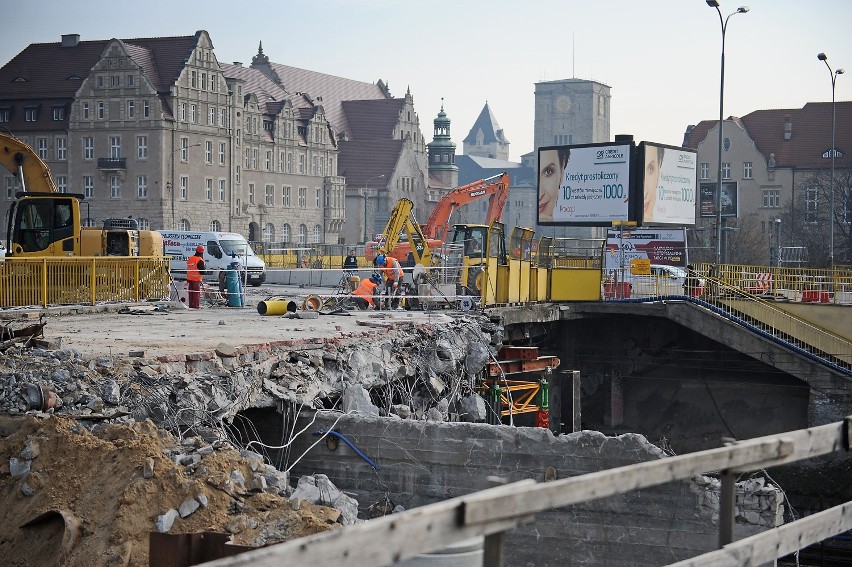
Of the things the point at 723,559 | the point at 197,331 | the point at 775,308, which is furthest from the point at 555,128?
the point at 723,559

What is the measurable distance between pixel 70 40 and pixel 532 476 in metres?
83.7

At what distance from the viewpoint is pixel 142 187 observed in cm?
8269

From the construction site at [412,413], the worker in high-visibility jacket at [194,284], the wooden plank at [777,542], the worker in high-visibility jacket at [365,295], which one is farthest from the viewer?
the worker in high-visibility jacket at [365,295]

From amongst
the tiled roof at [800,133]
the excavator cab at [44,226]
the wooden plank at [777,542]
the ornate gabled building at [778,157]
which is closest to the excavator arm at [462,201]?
the excavator cab at [44,226]

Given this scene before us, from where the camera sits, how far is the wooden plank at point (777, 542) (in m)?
4.50

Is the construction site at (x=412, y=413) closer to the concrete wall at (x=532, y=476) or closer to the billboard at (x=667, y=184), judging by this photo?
the concrete wall at (x=532, y=476)

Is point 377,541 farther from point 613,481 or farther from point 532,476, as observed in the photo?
point 532,476

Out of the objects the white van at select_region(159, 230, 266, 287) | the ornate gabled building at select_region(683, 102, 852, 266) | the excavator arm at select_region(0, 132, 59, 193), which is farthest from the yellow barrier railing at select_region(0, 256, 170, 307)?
the ornate gabled building at select_region(683, 102, 852, 266)

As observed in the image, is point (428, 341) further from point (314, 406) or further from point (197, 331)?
point (314, 406)

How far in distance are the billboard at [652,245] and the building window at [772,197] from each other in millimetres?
60204

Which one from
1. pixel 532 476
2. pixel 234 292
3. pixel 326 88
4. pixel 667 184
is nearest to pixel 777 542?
pixel 532 476

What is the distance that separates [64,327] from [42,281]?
141 inches

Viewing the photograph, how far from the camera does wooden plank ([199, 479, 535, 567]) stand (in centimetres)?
327

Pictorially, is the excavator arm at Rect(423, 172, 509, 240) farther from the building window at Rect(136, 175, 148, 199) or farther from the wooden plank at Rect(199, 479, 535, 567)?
the building window at Rect(136, 175, 148, 199)
